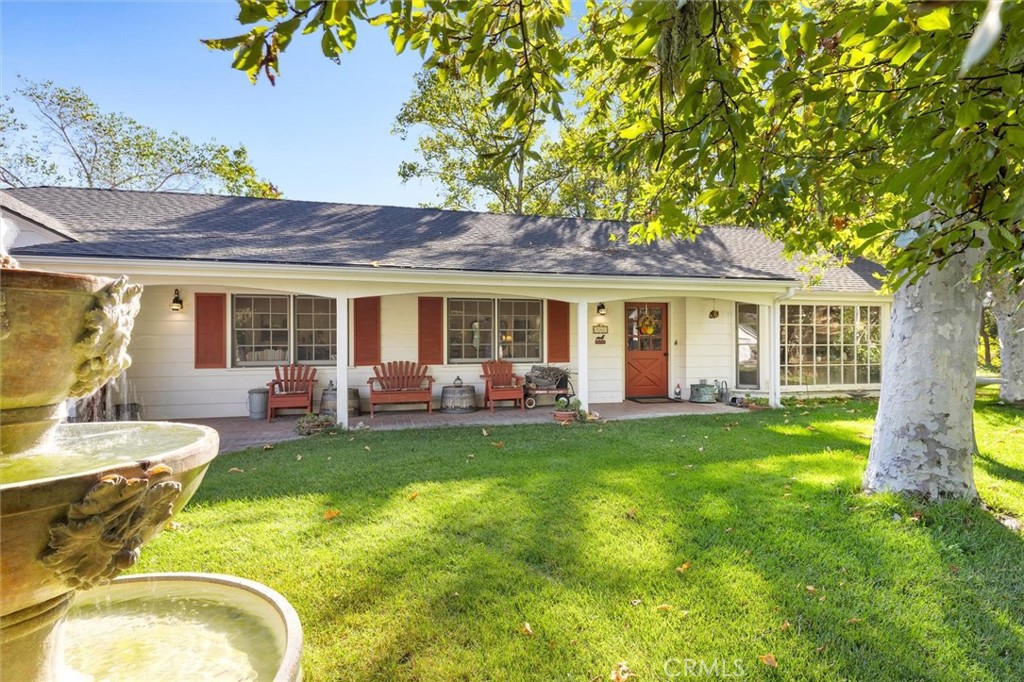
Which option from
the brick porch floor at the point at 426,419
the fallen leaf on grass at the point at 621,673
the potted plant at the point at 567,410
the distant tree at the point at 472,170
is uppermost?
the distant tree at the point at 472,170

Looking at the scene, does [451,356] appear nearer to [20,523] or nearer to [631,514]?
[631,514]

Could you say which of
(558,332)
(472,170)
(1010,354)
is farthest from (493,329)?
(472,170)

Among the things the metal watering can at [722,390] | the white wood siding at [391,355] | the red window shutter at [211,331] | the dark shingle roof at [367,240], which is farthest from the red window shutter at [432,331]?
the metal watering can at [722,390]

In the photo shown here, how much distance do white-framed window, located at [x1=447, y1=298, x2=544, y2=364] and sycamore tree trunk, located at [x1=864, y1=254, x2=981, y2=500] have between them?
6349mm

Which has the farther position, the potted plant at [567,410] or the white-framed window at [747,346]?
the white-framed window at [747,346]

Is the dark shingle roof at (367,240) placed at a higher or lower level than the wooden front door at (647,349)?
higher

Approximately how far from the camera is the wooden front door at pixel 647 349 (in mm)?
10234

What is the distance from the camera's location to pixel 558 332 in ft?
31.8

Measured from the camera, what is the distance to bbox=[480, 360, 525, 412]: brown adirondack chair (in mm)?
8539

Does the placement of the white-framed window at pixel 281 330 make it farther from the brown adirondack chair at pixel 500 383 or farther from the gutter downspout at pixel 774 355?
the gutter downspout at pixel 774 355

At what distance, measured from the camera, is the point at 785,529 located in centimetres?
362

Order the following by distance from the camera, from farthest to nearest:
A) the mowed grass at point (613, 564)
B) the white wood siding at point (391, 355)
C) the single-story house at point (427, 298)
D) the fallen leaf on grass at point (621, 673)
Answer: the white wood siding at point (391, 355) < the single-story house at point (427, 298) < the mowed grass at point (613, 564) < the fallen leaf on grass at point (621, 673)

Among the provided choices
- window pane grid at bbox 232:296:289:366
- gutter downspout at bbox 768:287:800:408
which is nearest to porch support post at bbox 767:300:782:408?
gutter downspout at bbox 768:287:800:408

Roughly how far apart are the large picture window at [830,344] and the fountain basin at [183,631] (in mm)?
11091
